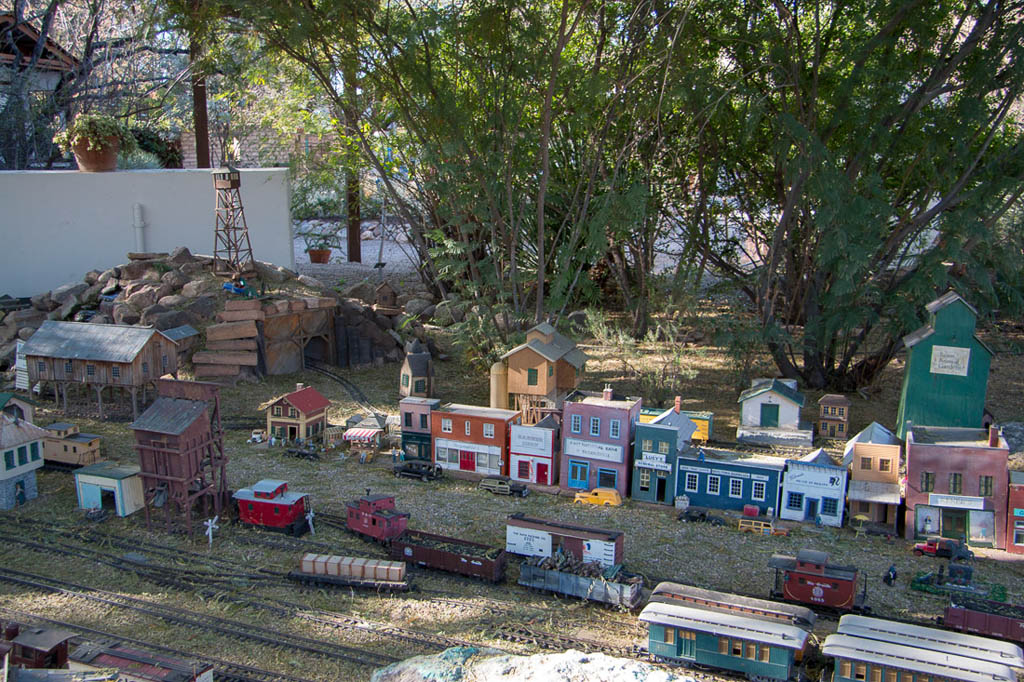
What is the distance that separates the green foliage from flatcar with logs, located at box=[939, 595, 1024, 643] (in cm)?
2292

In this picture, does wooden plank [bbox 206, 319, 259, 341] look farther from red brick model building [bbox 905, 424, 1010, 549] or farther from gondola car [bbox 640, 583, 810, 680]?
red brick model building [bbox 905, 424, 1010, 549]

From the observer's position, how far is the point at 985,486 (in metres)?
12.8

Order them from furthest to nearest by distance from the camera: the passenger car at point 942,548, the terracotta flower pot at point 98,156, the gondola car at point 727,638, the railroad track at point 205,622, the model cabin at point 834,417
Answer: the terracotta flower pot at point 98,156 → the model cabin at point 834,417 → the passenger car at point 942,548 → the railroad track at point 205,622 → the gondola car at point 727,638

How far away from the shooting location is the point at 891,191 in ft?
64.0

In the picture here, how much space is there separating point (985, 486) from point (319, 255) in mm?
25905

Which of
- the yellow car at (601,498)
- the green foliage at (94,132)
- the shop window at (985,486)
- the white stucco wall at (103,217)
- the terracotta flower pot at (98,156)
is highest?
the green foliage at (94,132)

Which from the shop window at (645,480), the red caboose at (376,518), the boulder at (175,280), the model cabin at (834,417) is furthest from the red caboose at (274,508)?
the boulder at (175,280)

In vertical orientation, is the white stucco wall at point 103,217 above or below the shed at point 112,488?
above

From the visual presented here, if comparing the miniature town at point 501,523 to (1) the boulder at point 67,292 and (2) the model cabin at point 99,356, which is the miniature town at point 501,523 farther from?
(1) the boulder at point 67,292

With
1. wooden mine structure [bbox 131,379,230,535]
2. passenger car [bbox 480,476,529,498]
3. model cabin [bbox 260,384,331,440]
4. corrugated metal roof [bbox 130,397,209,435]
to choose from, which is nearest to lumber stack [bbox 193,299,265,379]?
model cabin [bbox 260,384,331,440]

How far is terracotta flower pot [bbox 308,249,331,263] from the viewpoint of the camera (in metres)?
33.7

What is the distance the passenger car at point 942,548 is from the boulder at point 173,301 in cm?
1644

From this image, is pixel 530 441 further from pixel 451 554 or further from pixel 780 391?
A: pixel 780 391

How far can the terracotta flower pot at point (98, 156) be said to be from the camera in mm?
24734
